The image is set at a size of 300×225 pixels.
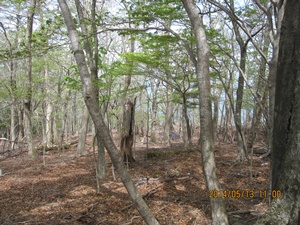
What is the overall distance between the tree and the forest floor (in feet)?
3.43

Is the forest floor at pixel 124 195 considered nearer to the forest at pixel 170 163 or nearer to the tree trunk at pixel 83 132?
the forest at pixel 170 163

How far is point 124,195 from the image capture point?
5.18 metres

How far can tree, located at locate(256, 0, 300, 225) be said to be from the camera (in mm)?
2119

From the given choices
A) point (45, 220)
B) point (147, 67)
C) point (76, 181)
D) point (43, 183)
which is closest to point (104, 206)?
point (45, 220)

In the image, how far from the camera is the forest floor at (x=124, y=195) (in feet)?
13.3

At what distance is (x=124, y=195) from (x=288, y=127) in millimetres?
3968

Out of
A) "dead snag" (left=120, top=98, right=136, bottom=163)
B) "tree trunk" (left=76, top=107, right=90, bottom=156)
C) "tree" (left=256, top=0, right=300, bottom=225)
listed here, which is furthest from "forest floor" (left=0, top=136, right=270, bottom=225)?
"tree trunk" (left=76, top=107, right=90, bottom=156)

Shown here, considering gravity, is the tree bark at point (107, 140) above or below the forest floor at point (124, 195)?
above

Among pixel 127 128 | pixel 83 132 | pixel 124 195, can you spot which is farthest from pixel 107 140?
pixel 83 132

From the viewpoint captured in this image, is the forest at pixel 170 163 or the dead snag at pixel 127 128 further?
the dead snag at pixel 127 128

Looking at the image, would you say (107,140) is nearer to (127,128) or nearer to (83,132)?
(127,128)

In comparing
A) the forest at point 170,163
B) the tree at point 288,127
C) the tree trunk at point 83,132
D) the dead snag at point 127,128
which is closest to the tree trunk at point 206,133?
the forest at point 170,163

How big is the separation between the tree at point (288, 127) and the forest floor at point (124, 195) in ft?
3.43

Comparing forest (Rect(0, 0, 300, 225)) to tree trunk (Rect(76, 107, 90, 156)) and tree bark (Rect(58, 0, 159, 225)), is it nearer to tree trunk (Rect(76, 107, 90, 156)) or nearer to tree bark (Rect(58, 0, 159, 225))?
tree bark (Rect(58, 0, 159, 225))
